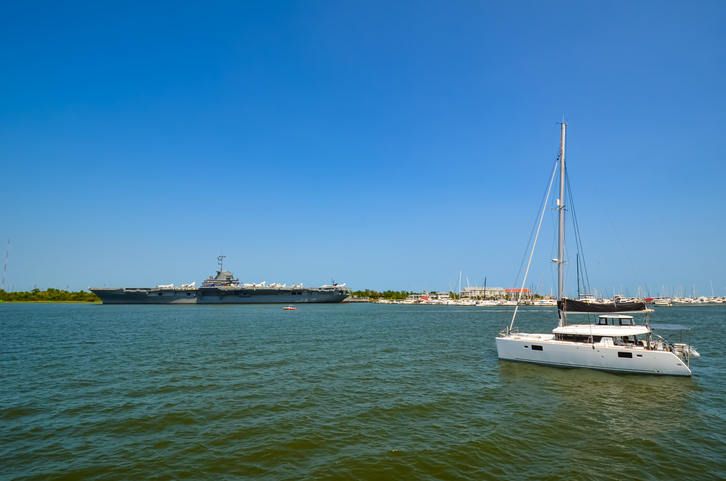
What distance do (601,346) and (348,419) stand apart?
13968 millimetres

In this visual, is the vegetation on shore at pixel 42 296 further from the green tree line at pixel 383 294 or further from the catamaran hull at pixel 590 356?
the catamaran hull at pixel 590 356

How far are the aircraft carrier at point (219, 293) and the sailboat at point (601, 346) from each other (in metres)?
80.3

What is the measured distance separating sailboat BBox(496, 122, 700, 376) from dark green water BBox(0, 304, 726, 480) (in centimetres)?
62

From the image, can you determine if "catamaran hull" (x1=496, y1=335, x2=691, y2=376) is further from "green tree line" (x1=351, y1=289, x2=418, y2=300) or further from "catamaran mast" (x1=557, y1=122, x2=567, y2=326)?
"green tree line" (x1=351, y1=289, x2=418, y2=300)

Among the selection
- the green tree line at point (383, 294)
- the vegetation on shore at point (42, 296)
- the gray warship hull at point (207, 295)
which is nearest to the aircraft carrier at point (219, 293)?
the gray warship hull at point (207, 295)

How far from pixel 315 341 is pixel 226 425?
17757 mm

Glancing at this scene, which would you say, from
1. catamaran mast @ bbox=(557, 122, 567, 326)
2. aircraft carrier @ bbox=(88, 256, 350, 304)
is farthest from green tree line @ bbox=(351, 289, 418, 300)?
catamaran mast @ bbox=(557, 122, 567, 326)

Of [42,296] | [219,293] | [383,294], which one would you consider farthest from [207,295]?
[383,294]

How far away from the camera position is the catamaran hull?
17141mm

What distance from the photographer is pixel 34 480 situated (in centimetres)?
780

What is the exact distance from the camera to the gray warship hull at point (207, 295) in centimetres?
8931

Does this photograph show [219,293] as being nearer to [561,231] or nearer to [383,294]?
[561,231]

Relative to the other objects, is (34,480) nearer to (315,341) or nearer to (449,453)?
(449,453)

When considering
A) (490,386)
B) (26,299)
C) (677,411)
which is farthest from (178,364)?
(26,299)
